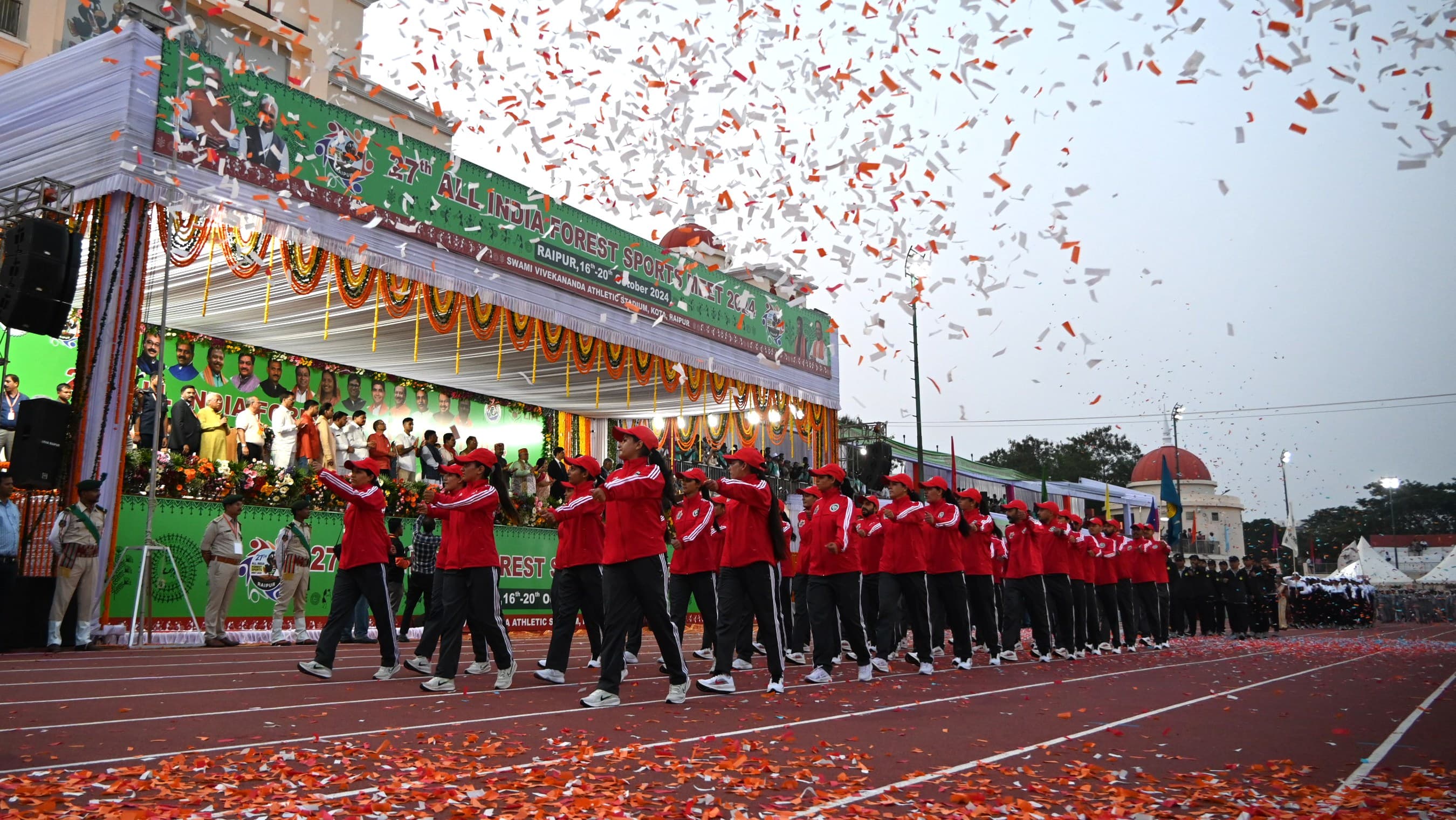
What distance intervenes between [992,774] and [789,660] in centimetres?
704

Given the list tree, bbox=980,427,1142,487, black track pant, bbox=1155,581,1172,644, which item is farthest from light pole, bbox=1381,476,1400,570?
black track pant, bbox=1155,581,1172,644

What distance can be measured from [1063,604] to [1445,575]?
110 feet

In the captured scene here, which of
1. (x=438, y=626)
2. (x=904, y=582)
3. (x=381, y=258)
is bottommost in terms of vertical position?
(x=438, y=626)

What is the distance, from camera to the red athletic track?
3.93 m

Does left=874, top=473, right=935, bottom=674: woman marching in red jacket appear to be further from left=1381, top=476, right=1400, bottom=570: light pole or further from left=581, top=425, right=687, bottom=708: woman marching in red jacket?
left=1381, top=476, right=1400, bottom=570: light pole

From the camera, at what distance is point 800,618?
12.0 meters

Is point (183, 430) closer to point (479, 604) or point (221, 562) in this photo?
point (221, 562)

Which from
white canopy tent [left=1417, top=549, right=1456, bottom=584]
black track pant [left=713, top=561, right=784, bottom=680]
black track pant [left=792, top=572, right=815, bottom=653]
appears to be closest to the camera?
black track pant [left=713, top=561, right=784, bottom=680]

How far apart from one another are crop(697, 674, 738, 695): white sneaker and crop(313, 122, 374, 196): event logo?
8.90 meters

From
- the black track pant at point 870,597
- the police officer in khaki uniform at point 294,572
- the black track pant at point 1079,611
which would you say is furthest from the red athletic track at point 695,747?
the black track pant at point 1079,611

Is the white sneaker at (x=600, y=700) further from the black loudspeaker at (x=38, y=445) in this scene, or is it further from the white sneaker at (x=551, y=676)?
the black loudspeaker at (x=38, y=445)

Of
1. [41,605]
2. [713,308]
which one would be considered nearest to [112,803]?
[41,605]

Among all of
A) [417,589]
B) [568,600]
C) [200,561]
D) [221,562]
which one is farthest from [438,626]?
[200,561]

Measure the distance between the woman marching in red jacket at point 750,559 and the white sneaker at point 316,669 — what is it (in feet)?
9.74
